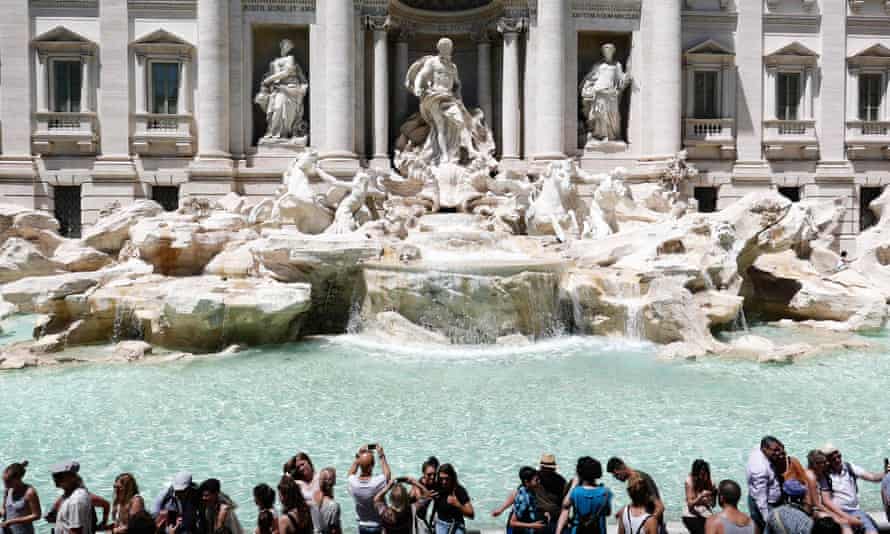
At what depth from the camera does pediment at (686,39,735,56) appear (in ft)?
62.4

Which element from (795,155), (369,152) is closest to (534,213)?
(369,152)

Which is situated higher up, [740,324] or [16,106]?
[16,106]

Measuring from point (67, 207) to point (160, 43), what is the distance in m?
4.91

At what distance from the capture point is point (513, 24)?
60.5 ft

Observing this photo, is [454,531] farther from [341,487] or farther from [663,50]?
[663,50]

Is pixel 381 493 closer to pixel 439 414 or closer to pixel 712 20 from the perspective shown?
pixel 439 414

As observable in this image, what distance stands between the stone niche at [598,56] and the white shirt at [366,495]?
16.2 metres

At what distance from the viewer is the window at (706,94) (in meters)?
19.4

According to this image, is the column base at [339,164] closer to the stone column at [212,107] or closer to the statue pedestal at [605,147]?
the stone column at [212,107]

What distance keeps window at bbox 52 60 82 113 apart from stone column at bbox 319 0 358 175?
6459 mm

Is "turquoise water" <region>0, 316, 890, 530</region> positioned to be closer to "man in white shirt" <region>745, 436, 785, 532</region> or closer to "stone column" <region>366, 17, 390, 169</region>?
"man in white shirt" <region>745, 436, 785, 532</region>

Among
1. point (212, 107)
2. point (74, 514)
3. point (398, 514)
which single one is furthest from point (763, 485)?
point (212, 107)

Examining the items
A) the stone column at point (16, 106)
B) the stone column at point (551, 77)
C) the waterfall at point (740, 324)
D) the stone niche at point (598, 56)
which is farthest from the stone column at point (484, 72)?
the stone column at point (16, 106)

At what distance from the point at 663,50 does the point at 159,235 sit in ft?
43.8
